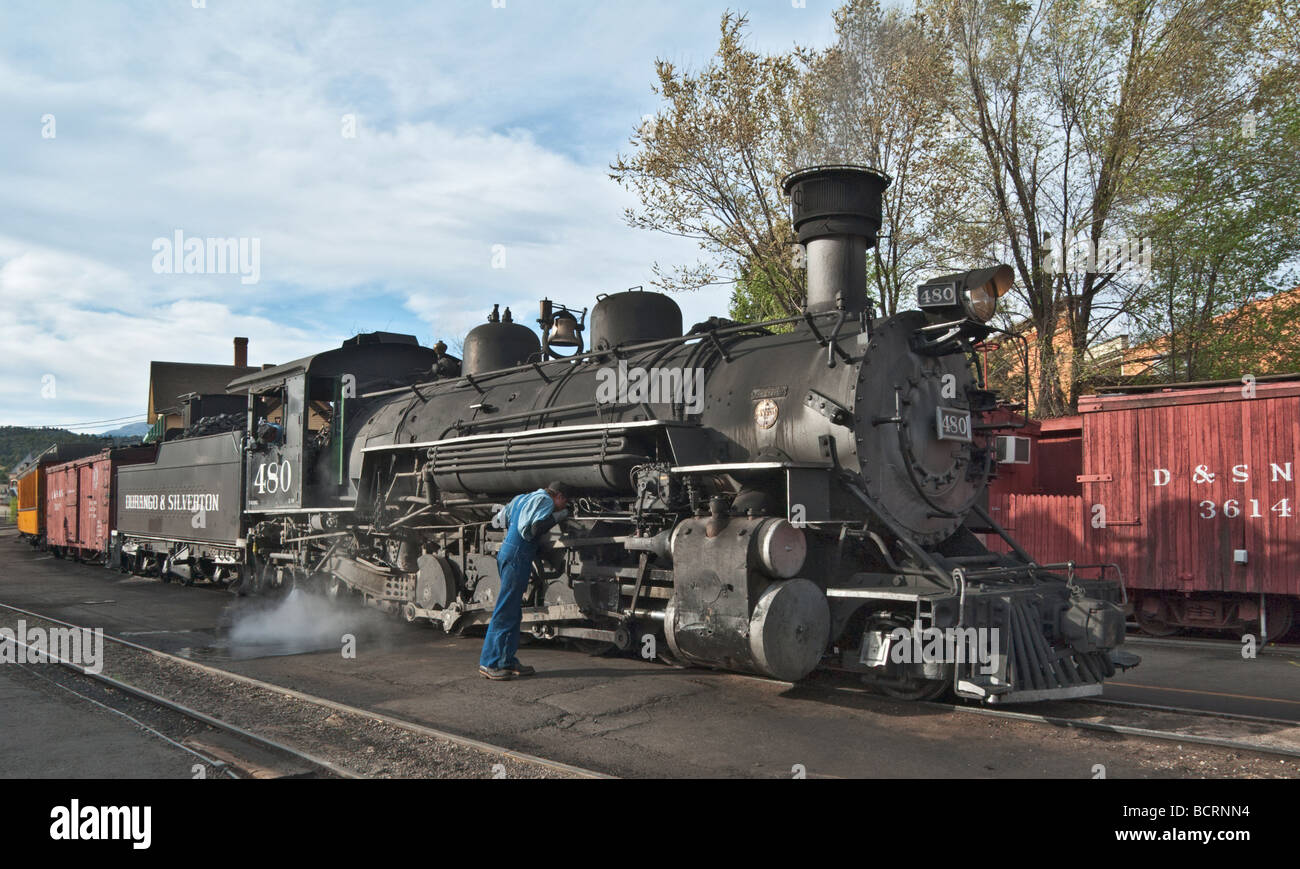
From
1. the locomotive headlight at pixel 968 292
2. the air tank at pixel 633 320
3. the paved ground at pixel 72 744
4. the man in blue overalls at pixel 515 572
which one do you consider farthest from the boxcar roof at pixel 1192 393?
the paved ground at pixel 72 744

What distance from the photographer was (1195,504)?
10859mm

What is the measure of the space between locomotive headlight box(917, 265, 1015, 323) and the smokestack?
0.65 m

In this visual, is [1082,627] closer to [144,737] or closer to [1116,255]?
[144,737]

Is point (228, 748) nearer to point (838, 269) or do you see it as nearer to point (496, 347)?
point (838, 269)

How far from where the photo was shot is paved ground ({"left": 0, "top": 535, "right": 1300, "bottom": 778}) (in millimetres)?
4922

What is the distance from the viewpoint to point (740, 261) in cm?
1992

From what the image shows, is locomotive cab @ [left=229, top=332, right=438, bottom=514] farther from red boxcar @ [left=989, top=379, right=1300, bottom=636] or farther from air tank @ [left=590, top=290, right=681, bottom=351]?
red boxcar @ [left=989, top=379, right=1300, bottom=636]

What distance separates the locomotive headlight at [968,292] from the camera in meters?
6.69

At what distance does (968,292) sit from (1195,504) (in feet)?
20.7

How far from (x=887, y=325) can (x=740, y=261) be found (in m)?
13.5
